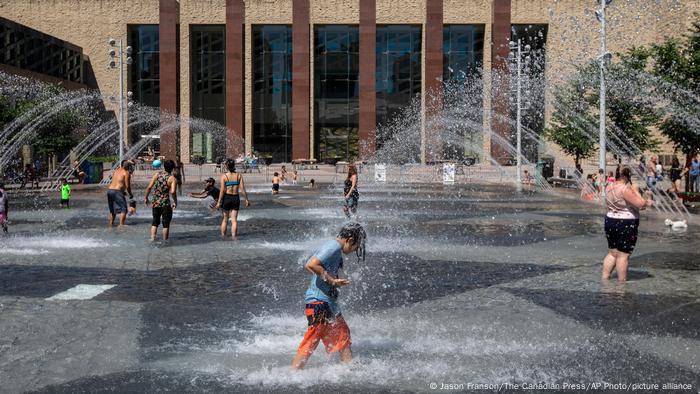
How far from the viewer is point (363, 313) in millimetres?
9422

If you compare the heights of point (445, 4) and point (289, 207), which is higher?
point (445, 4)

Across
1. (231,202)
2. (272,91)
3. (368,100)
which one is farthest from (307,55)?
(231,202)

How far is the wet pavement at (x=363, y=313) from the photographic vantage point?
22.2 feet

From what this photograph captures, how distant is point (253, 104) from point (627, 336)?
209 feet

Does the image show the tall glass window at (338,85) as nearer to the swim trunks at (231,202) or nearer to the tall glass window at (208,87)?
the tall glass window at (208,87)

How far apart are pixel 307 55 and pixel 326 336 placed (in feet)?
206

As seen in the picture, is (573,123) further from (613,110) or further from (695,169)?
(695,169)

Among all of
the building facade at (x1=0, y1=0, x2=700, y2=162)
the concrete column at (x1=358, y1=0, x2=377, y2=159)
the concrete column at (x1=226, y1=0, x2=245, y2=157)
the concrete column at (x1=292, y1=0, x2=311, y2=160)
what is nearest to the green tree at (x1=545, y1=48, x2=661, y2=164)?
the building facade at (x1=0, y1=0, x2=700, y2=162)

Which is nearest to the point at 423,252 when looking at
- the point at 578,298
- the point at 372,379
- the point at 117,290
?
the point at 578,298

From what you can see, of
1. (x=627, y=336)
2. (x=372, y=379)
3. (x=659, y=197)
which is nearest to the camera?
(x=372, y=379)

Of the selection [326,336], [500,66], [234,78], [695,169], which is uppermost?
[500,66]

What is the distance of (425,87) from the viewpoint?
6825 cm

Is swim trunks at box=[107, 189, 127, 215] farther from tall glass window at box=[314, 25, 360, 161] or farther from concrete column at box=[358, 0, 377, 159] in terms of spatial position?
tall glass window at box=[314, 25, 360, 161]

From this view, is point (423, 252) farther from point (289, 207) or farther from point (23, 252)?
point (289, 207)
